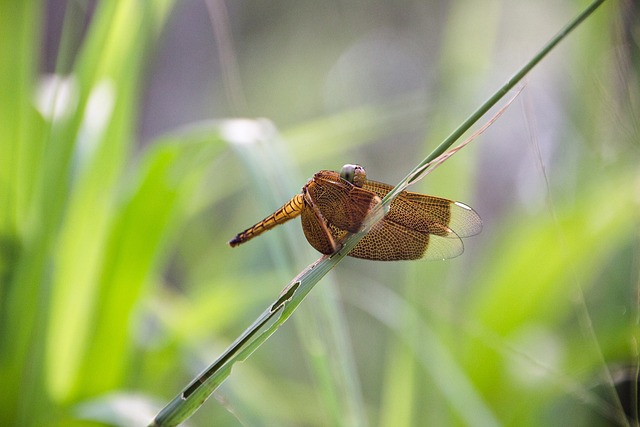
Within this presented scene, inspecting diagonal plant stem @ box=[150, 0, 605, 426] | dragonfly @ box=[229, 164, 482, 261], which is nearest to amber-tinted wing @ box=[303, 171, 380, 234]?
dragonfly @ box=[229, 164, 482, 261]

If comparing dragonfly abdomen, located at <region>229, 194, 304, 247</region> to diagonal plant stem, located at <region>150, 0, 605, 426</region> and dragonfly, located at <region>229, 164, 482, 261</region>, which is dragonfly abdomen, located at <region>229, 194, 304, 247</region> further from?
diagonal plant stem, located at <region>150, 0, 605, 426</region>

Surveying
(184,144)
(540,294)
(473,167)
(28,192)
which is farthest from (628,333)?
(28,192)

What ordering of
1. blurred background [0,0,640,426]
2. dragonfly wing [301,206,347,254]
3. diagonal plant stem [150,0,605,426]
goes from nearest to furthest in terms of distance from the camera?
diagonal plant stem [150,0,605,426] → dragonfly wing [301,206,347,254] → blurred background [0,0,640,426]

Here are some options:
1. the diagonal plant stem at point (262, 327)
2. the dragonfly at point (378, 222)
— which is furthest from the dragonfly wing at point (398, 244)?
the diagonal plant stem at point (262, 327)

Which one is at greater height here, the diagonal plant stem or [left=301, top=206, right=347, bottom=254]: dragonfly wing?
the diagonal plant stem

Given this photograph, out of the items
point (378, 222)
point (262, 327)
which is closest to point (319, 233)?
point (378, 222)

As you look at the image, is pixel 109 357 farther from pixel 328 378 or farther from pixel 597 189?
pixel 597 189

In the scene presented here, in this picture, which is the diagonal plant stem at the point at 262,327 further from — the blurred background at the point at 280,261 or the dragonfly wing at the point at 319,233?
the dragonfly wing at the point at 319,233
